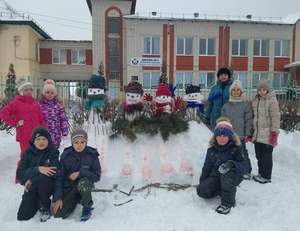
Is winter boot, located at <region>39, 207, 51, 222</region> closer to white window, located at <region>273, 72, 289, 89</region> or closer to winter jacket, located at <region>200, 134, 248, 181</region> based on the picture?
winter jacket, located at <region>200, 134, 248, 181</region>

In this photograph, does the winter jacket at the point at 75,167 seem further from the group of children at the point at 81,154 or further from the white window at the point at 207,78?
the white window at the point at 207,78

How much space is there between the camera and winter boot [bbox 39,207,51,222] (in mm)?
3900

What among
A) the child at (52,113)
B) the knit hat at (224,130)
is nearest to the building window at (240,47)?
the child at (52,113)

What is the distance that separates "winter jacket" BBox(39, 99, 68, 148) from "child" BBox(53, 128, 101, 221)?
3.39 ft

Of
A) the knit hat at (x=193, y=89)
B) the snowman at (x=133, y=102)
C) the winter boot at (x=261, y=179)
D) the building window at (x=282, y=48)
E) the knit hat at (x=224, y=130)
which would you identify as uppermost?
the building window at (x=282, y=48)

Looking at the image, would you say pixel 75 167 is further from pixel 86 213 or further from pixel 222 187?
pixel 222 187

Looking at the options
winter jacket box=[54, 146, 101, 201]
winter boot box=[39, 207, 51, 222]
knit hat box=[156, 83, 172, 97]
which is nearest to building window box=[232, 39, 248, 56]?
knit hat box=[156, 83, 172, 97]

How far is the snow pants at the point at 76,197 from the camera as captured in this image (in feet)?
13.0

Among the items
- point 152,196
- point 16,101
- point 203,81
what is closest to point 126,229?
point 152,196

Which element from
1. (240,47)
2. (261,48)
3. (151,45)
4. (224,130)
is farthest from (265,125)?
(261,48)

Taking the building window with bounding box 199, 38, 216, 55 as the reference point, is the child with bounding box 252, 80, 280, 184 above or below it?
below

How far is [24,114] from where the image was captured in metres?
4.89

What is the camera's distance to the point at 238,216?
4.04m

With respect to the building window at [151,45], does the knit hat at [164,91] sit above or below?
below
